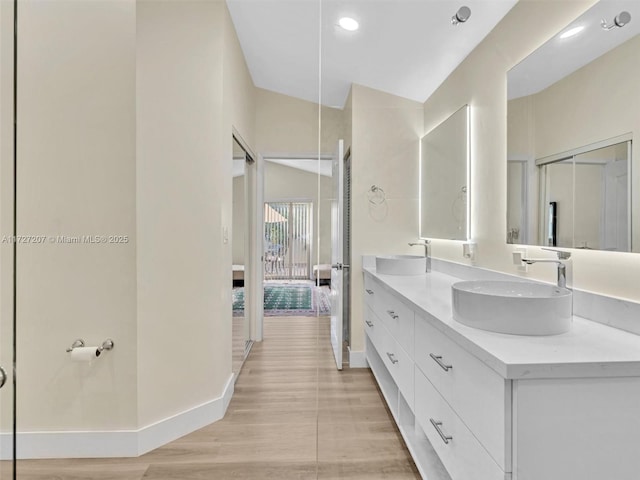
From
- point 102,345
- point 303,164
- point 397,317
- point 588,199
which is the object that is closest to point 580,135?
point 588,199

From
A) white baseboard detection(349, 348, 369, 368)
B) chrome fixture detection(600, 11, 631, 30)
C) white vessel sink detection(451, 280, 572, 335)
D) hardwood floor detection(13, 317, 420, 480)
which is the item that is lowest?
→ hardwood floor detection(13, 317, 420, 480)

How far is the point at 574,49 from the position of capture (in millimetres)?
1271

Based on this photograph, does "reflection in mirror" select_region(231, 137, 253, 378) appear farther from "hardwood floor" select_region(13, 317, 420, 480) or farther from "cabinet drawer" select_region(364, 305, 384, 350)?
"cabinet drawer" select_region(364, 305, 384, 350)

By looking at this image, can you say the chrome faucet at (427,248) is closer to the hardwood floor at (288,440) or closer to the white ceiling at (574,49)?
the hardwood floor at (288,440)

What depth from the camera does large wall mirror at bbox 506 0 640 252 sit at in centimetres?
107

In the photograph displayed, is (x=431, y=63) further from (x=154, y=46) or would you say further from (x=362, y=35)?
(x=154, y=46)

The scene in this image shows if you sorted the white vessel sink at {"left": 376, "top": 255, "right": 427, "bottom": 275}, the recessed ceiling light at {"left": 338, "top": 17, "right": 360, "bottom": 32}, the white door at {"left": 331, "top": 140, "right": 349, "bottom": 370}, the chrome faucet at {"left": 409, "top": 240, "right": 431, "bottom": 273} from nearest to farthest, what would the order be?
the recessed ceiling light at {"left": 338, "top": 17, "right": 360, "bottom": 32}
the white vessel sink at {"left": 376, "top": 255, "right": 427, "bottom": 275}
the white door at {"left": 331, "top": 140, "right": 349, "bottom": 370}
the chrome faucet at {"left": 409, "top": 240, "right": 431, "bottom": 273}

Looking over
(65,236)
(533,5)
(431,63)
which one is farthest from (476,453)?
(431,63)

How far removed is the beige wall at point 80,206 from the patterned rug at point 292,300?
33.2 inches

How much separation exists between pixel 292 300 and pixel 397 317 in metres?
1.21

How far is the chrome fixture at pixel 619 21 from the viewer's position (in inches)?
41.8

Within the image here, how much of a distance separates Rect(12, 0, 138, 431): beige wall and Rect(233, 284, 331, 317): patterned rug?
2.77ft

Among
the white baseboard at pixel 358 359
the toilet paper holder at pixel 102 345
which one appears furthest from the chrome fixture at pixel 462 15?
the toilet paper holder at pixel 102 345

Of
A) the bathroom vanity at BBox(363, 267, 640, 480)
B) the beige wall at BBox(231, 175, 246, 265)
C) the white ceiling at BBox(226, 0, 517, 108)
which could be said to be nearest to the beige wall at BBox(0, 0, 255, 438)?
the beige wall at BBox(231, 175, 246, 265)
